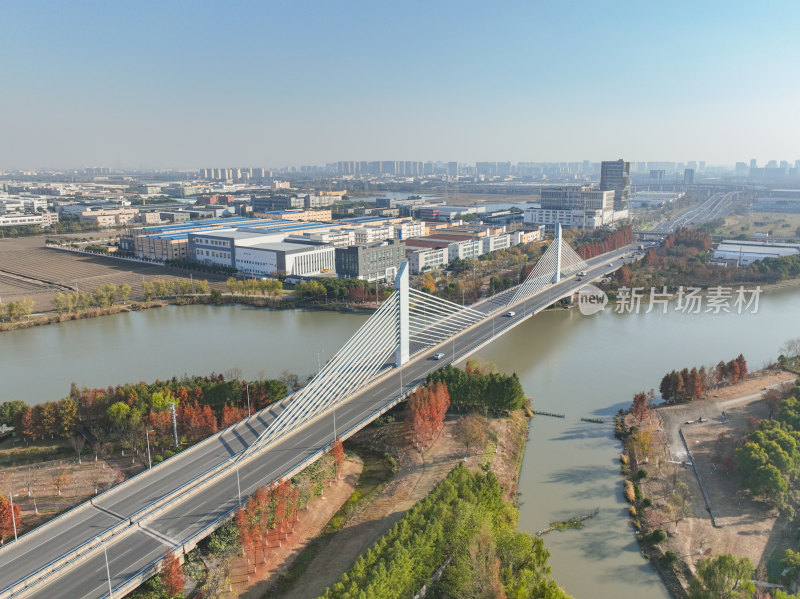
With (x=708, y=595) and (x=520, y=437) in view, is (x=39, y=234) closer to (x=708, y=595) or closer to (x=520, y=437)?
(x=520, y=437)

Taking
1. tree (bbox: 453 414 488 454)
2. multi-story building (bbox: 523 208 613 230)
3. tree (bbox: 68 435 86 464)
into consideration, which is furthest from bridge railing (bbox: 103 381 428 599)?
multi-story building (bbox: 523 208 613 230)

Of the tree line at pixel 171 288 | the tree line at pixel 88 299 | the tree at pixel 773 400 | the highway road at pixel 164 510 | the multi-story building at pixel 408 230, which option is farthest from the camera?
the multi-story building at pixel 408 230

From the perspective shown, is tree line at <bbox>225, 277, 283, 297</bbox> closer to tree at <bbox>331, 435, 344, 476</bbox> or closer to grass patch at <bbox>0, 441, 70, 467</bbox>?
grass patch at <bbox>0, 441, 70, 467</bbox>

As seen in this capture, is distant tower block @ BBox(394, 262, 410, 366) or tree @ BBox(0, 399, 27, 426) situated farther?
distant tower block @ BBox(394, 262, 410, 366)

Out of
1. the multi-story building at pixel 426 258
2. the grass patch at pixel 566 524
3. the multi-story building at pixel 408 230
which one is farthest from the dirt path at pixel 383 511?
the multi-story building at pixel 408 230

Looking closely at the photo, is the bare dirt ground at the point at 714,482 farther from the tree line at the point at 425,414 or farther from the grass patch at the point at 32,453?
the grass patch at the point at 32,453

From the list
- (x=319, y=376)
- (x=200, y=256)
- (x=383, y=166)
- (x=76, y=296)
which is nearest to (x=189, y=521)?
(x=319, y=376)
